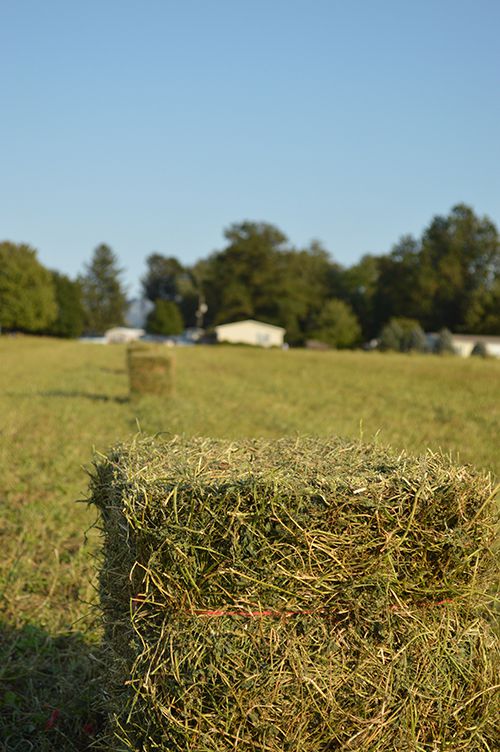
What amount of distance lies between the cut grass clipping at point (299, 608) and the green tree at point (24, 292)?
9867 centimetres

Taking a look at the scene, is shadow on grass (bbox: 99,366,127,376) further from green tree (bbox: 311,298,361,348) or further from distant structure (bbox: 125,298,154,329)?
distant structure (bbox: 125,298,154,329)

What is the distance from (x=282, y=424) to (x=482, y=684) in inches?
492

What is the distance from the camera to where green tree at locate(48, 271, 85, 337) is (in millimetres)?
113750

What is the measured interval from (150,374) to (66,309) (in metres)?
99.4

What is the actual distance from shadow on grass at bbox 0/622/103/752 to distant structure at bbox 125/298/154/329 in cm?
16642

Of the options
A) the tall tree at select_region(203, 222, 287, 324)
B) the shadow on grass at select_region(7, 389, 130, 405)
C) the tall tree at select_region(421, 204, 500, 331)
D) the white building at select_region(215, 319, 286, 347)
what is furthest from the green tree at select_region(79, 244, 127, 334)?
the shadow on grass at select_region(7, 389, 130, 405)

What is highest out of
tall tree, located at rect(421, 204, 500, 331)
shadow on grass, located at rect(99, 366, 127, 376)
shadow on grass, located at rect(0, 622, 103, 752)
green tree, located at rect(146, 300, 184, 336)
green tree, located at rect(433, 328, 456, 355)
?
tall tree, located at rect(421, 204, 500, 331)

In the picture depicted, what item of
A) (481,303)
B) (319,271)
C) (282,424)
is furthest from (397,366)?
(319,271)

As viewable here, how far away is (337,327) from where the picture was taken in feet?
331

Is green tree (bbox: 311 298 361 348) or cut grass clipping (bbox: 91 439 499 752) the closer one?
cut grass clipping (bbox: 91 439 499 752)

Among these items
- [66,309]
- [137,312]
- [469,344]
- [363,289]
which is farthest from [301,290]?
[137,312]

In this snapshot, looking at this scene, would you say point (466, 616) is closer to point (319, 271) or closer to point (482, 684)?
point (482, 684)

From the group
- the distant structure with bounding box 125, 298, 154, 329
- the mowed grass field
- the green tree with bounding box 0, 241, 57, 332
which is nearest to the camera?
the mowed grass field

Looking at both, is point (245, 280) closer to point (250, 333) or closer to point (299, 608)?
point (250, 333)
